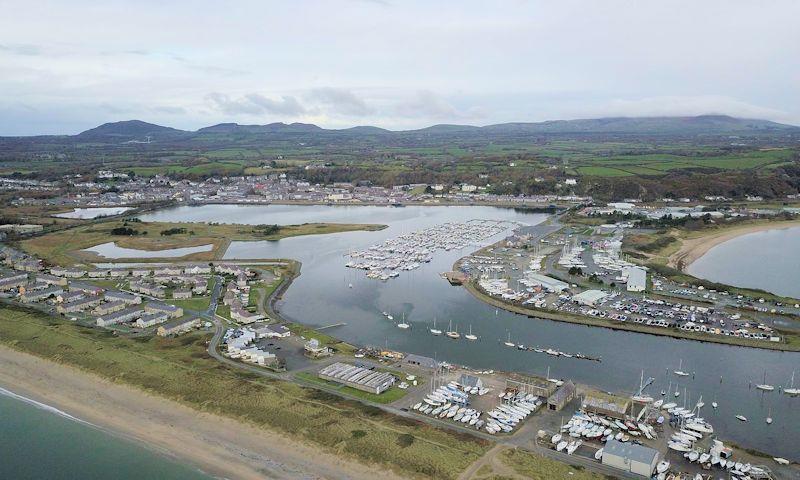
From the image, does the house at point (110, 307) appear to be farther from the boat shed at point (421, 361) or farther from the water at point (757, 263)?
the water at point (757, 263)

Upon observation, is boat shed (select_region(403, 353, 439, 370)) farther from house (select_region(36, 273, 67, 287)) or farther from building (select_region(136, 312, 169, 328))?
house (select_region(36, 273, 67, 287))

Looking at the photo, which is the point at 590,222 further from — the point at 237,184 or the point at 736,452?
the point at 237,184

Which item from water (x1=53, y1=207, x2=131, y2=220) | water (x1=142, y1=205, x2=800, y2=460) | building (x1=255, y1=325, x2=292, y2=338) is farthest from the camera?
water (x1=53, y1=207, x2=131, y2=220)

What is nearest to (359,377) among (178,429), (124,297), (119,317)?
(178,429)

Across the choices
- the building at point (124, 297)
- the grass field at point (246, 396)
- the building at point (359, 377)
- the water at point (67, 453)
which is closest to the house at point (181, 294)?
the building at point (124, 297)

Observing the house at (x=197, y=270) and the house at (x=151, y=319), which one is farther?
the house at (x=197, y=270)

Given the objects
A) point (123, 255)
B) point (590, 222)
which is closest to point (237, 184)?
point (123, 255)

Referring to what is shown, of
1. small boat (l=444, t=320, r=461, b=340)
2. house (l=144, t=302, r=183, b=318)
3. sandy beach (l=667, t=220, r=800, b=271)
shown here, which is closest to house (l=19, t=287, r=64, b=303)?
house (l=144, t=302, r=183, b=318)
